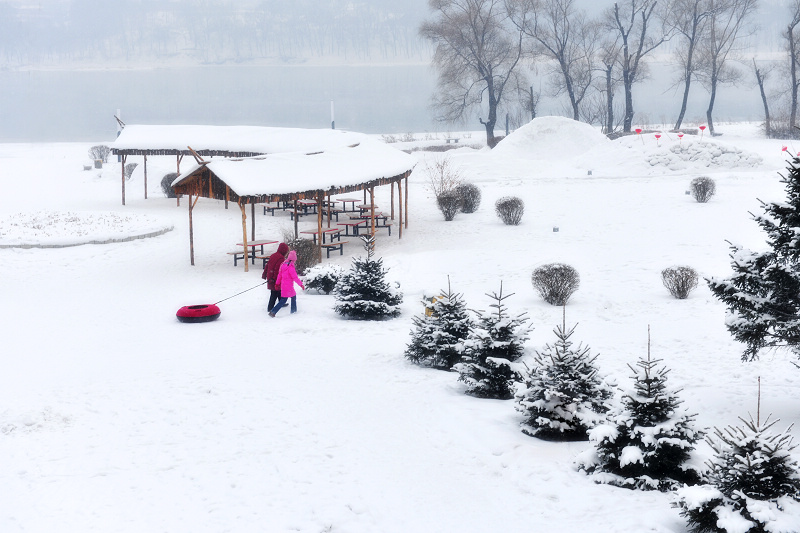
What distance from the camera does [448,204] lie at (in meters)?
28.1

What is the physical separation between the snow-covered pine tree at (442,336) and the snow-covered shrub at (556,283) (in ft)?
12.9

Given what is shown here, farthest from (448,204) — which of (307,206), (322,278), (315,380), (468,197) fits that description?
(315,380)

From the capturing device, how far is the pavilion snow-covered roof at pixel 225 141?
106 feet

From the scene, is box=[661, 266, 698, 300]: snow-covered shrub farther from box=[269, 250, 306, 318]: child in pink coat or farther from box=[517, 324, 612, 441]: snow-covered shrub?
box=[517, 324, 612, 441]: snow-covered shrub

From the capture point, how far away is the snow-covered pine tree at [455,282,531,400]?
11.6 m

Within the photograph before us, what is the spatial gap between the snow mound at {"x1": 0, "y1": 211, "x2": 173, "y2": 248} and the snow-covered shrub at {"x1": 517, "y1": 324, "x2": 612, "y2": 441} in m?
17.6

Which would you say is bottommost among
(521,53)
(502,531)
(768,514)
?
(502,531)

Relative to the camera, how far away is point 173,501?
827cm

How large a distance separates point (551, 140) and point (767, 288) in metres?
37.5

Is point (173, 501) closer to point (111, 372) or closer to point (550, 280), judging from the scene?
point (111, 372)

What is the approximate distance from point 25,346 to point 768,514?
1203 centimetres

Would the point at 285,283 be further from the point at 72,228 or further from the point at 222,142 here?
the point at 222,142

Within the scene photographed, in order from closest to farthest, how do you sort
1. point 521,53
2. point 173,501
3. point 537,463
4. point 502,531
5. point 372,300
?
point 502,531, point 173,501, point 537,463, point 372,300, point 521,53

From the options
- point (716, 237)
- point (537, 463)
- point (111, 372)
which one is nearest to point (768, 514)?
point (537, 463)
